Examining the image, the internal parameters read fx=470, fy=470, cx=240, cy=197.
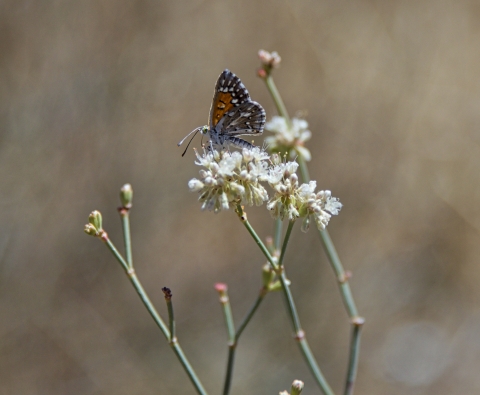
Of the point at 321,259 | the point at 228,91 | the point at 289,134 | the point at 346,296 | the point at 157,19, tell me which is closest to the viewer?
the point at 228,91

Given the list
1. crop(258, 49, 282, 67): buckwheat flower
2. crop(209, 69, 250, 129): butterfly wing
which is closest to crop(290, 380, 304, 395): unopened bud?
crop(209, 69, 250, 129): butterfly wing

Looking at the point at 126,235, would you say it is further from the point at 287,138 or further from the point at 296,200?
the point at 287,138

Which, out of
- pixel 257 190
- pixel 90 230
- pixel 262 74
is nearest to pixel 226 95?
pixel 262 74

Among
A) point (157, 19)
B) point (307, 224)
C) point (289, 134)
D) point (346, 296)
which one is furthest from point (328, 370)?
point (157, 19)

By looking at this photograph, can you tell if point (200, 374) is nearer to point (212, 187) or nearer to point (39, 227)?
point (39, 227)

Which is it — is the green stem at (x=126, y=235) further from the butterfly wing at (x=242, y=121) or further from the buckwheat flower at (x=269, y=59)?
the buckwheat flower at (x=269, y=59)

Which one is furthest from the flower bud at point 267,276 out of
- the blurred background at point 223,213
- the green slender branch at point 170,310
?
the blurred background at point 223,213
